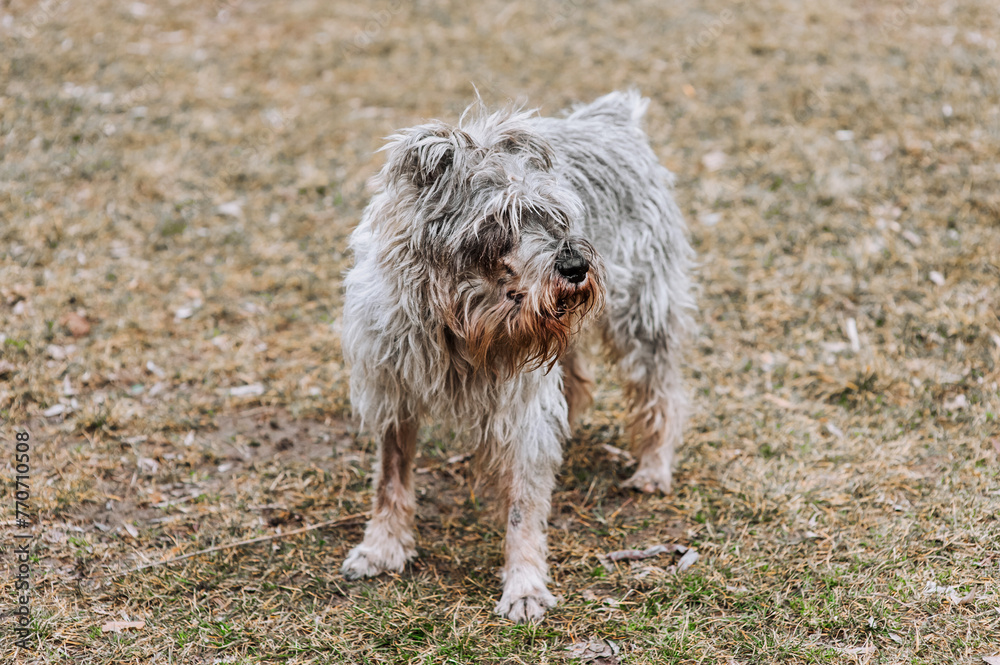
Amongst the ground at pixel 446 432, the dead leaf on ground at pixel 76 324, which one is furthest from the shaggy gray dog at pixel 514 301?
the dead leaf on ground at pixel 76 324

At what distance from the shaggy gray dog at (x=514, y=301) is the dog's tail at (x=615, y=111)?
1cm

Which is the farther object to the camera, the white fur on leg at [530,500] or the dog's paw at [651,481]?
the dog's paw at [651,481]

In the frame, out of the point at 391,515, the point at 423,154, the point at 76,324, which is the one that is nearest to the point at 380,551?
the point at 391,515

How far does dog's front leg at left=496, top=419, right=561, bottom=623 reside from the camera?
11.9ft

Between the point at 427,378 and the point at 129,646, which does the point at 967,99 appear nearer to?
the point at 427,378

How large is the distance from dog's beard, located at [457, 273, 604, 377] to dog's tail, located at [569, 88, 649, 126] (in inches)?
61.8

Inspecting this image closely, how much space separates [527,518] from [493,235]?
139cm

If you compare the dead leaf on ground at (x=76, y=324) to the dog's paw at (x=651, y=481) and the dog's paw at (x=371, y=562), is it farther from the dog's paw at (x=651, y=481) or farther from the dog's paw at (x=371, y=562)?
the dog's paw at (x=651, y=481)

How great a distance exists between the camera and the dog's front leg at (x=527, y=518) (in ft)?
11.9

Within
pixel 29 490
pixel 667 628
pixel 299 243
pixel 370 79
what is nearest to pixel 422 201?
pixel 667 628

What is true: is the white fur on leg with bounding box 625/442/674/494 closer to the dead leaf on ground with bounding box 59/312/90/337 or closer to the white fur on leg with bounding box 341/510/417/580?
the white fur on leg with bounding box 341/510/417/580

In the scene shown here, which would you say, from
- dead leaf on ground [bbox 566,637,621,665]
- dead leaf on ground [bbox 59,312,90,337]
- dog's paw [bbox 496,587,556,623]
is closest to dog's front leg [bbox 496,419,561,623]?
dog's paw [bbox 496,587,556,623]

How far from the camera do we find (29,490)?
13.4 ft

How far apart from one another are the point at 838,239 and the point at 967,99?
253cm
